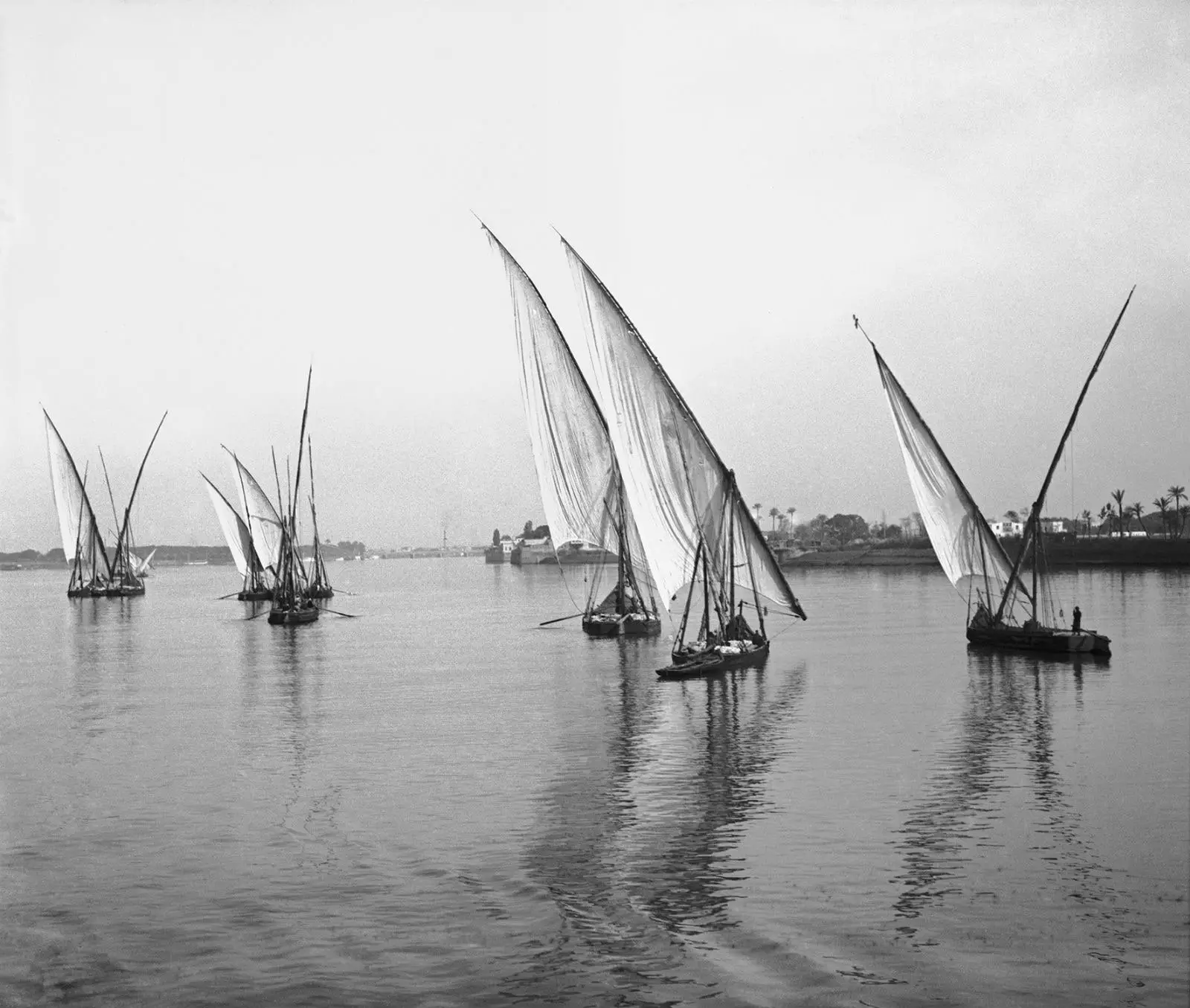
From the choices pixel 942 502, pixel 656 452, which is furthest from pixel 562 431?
pixel 942 502

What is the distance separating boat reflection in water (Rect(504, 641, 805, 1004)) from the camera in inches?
717

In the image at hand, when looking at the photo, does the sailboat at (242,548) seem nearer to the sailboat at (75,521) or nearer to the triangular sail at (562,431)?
the sailboat at (75,521)

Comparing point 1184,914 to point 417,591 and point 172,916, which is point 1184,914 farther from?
point 417,591

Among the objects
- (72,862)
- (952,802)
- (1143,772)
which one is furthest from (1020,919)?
(72,862)

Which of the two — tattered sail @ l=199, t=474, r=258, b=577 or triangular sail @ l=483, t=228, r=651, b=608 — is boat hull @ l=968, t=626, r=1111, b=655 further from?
tattered sail @ l=199, t=474, r=258, b=577

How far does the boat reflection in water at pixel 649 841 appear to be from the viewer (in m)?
18.2

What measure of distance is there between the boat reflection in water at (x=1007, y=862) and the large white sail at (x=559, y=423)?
28216mm

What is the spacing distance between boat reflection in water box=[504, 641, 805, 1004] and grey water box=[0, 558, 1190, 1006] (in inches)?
3.3

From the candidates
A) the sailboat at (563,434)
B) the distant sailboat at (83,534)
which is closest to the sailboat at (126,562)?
the distant sailboat at (83,534)

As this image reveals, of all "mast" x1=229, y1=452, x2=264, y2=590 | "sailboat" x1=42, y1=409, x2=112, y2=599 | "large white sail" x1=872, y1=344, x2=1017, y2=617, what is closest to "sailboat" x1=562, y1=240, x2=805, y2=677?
"large white sail" x1=872, y1=344, x2=1017, y2=617

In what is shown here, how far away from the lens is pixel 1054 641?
5784 centimetres

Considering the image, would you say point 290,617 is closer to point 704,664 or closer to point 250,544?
point 250,544

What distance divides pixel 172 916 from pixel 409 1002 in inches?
222

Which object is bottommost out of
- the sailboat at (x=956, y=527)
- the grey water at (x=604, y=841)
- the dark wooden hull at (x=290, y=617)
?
the grey water at (x=604, y=841)
